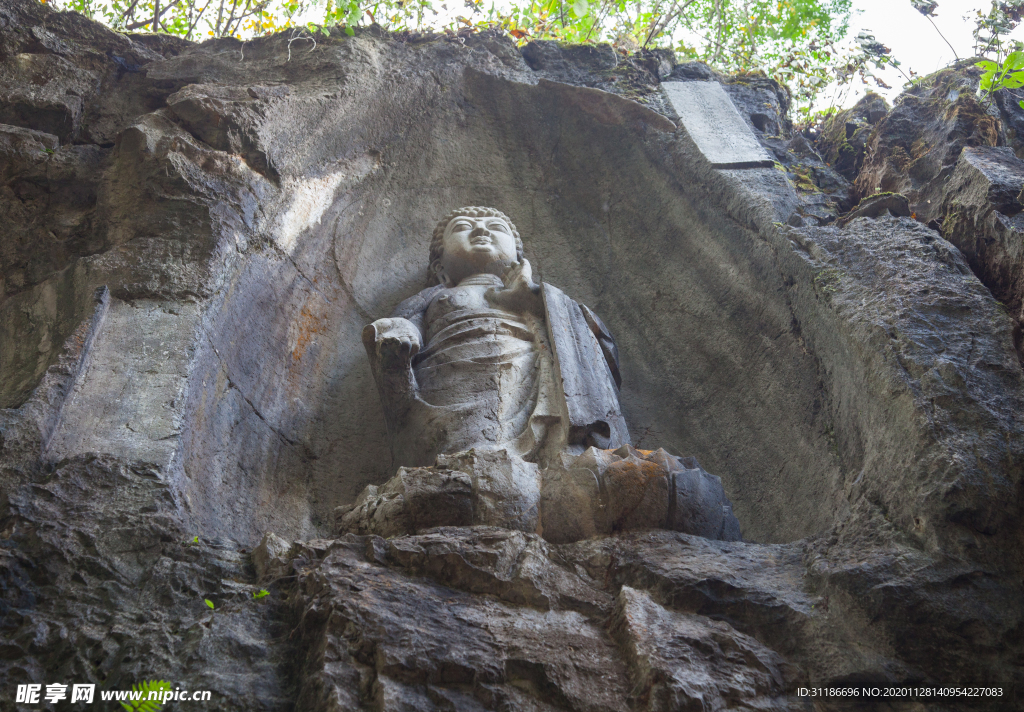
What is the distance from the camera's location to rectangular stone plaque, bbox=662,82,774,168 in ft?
17.7

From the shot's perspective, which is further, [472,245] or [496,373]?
[472,245]

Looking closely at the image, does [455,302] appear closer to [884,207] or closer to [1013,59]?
[884,207]

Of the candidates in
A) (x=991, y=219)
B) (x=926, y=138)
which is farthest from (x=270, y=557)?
(x=926, y=138)

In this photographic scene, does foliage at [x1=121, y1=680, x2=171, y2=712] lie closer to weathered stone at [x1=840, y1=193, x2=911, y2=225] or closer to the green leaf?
weathered stone at [x1=840, y1=193, x2=911, y2=225]

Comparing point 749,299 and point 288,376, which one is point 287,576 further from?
point 749,299

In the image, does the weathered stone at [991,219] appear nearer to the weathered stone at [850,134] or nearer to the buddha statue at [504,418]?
the weathered stone at [850,134]

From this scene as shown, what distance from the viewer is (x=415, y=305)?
16.9ft

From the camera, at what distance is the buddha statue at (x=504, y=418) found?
306cm

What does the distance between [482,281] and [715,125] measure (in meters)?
2.13

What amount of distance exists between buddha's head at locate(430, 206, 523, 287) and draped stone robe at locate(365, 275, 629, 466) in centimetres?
57

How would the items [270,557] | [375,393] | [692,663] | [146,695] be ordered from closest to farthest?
[146,695], [692,663], [270,557], [375,393]

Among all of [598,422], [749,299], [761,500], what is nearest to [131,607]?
[598,422]

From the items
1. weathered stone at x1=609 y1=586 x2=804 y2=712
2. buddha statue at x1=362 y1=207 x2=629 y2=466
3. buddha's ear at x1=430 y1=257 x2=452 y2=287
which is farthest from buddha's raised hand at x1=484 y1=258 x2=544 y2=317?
weathered stone at x1=609 y1=586 x2=804 y2=712

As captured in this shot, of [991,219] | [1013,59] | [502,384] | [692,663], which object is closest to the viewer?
[692,663]
